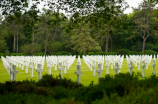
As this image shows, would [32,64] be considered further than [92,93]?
Yes

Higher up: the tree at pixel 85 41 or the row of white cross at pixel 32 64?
the tree at pixel 85 41

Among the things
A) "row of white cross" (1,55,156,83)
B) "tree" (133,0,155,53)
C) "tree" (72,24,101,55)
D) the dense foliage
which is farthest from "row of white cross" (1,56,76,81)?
"tree" (133,0,155,53)

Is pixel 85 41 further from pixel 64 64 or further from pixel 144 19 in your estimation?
pixel 64 64

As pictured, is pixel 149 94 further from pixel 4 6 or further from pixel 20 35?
pixel 20 35

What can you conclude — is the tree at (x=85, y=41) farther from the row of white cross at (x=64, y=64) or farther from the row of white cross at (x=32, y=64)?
the row of white cross at (x=32, y=64)

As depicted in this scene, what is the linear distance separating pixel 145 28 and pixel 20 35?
3424 centimetres

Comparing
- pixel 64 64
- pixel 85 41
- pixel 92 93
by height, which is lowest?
pixel 64 64

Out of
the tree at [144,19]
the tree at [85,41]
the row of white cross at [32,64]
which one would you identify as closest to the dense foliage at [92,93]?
the row of white cross at [32,64]

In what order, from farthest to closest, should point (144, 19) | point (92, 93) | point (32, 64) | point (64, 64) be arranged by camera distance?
point (144, 19)
point (64, 64)
point (32, 64)
point (92, 93)

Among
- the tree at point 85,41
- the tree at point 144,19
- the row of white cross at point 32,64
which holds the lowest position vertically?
the row of white cross at point 32,64

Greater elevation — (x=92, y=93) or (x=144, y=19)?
(x=144, y=19)

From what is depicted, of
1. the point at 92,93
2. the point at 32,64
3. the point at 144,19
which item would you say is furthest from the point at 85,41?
the point at 92,93

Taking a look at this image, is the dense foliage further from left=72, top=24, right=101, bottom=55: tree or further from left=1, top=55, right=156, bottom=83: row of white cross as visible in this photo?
left=72, top=24, right=101, bottom=55: tree

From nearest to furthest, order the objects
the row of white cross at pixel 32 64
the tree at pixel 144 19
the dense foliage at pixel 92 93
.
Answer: the dense foliage at pixel 92 93 < the row of white cross at pixel 32 64 < the tree at pixel 144 19
